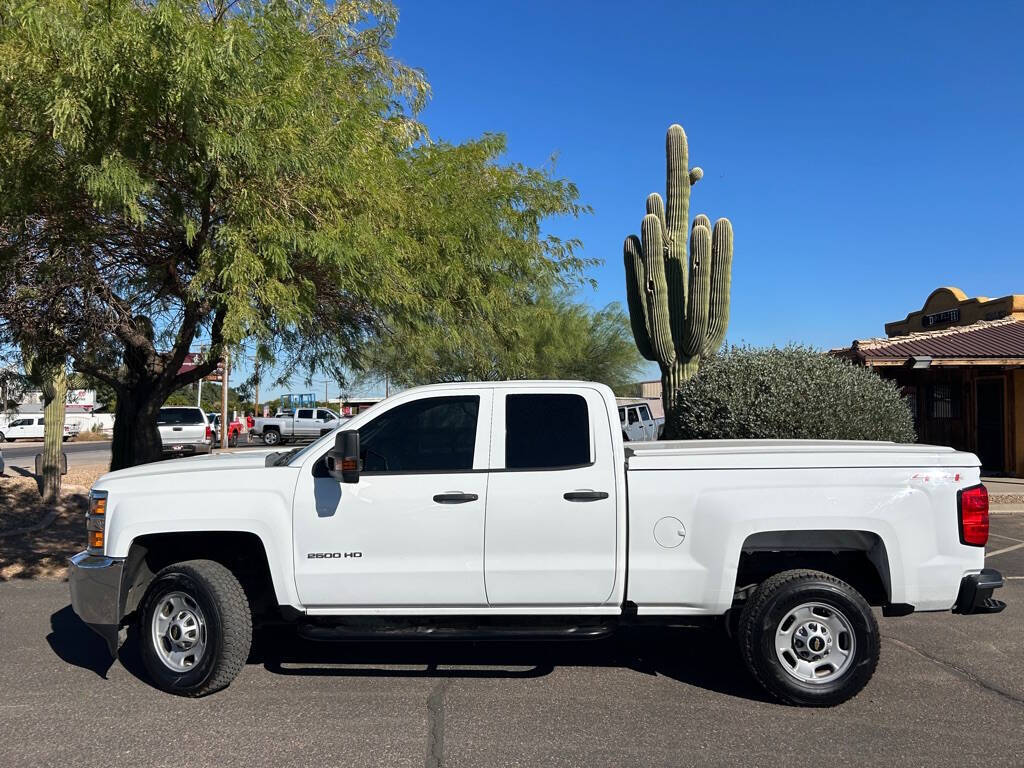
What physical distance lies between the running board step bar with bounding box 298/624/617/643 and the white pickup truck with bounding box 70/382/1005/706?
1 cm

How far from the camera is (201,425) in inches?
1083

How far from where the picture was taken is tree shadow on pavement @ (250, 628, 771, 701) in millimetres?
5344

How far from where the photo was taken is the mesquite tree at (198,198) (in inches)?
256

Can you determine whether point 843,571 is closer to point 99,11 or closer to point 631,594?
point 631,594

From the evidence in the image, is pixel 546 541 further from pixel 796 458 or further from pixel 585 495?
pixel 796 458

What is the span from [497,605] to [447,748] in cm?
94

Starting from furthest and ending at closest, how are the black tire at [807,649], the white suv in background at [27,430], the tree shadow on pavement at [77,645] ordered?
1. the white suv in background at [27,430]
2. the tree shadow on pavement at [77,645]
3. the black tire at [807,649]

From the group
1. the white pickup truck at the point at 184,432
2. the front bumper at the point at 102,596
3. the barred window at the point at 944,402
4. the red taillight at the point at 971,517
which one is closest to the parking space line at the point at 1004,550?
the red taillight at the point at 971,517

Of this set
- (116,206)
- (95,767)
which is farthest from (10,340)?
(95,767)

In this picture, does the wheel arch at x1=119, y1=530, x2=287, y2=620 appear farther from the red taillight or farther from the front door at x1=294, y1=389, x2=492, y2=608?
the red taillight

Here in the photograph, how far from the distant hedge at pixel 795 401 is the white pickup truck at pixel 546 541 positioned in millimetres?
5664

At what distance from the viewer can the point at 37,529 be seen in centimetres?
1163

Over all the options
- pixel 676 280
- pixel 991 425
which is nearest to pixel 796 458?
pixel 676 280

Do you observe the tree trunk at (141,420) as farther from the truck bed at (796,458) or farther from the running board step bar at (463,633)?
the truck bed at (796,458)
